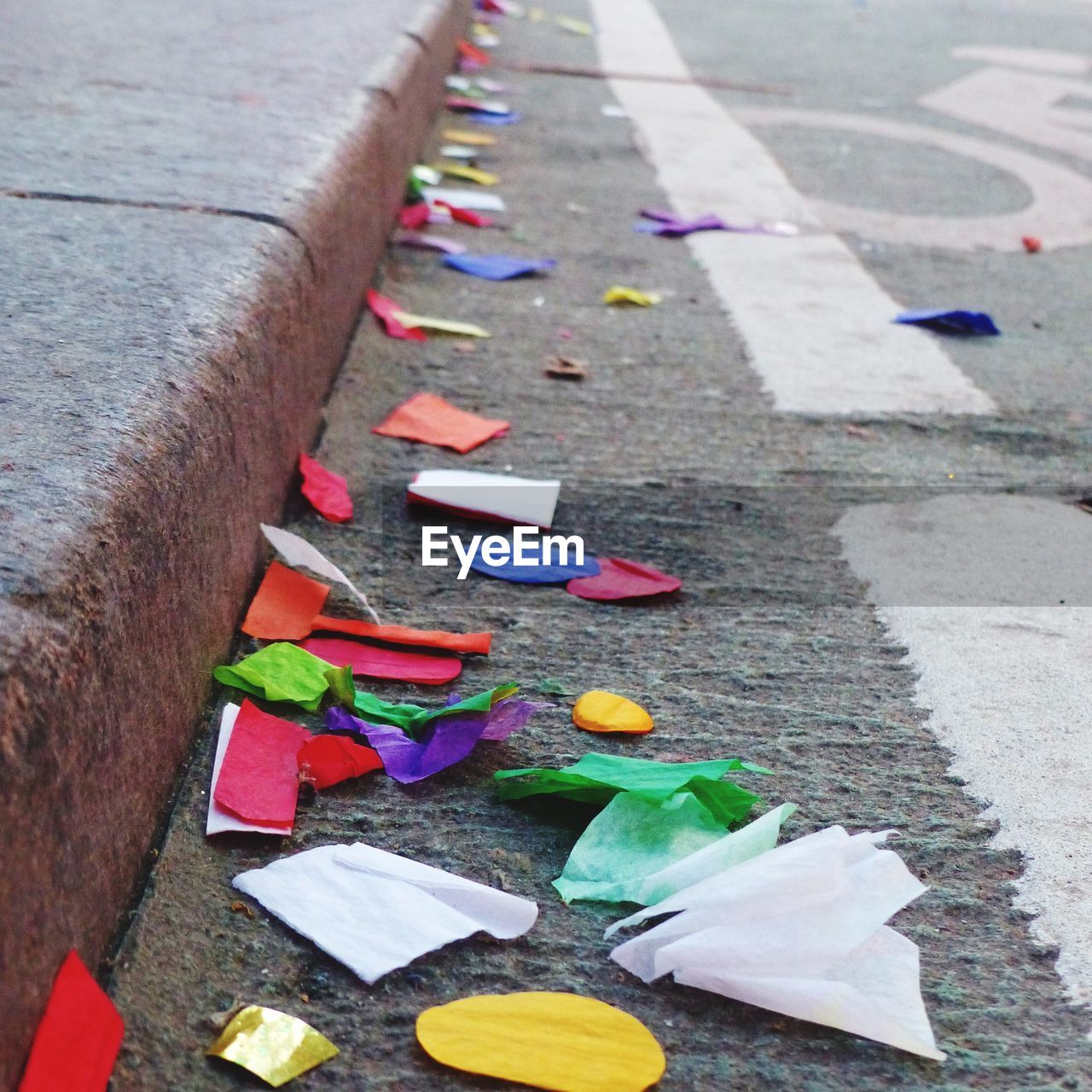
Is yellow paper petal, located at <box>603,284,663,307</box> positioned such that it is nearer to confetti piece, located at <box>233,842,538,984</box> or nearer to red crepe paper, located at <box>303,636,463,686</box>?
red crepe paper, located at <box>303,636,463,686</box>

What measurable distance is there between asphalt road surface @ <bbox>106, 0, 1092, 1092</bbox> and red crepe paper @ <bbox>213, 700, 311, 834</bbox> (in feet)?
0.08

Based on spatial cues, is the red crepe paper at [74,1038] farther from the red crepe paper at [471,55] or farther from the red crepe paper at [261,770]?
the red crepe paper at [471,55]

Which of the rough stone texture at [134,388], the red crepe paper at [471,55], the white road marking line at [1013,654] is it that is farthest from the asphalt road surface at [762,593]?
the red crepe paper at [471,55]

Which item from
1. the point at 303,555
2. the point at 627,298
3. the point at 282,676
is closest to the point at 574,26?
the point at 627,298

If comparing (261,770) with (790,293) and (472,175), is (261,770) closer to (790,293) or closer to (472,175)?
(790,293)

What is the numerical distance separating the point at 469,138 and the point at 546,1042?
135 inches

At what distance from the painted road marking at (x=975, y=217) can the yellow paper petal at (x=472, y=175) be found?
0.87 m

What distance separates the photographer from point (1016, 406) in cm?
231

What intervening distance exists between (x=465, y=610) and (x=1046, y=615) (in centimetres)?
71

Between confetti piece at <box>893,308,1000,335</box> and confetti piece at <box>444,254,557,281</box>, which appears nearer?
Result: confetti piece at <box>893,308,1000,335</box>

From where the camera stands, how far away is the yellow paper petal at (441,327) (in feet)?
8.15

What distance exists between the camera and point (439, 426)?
2080 millimetres

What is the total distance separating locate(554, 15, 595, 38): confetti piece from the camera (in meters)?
6.43

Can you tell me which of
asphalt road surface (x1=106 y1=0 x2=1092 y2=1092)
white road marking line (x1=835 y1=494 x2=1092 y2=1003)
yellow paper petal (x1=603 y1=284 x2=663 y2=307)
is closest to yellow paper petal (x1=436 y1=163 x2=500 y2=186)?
asphalt road surface (x1=106 y1=0 x2=1092 y2=1092)
